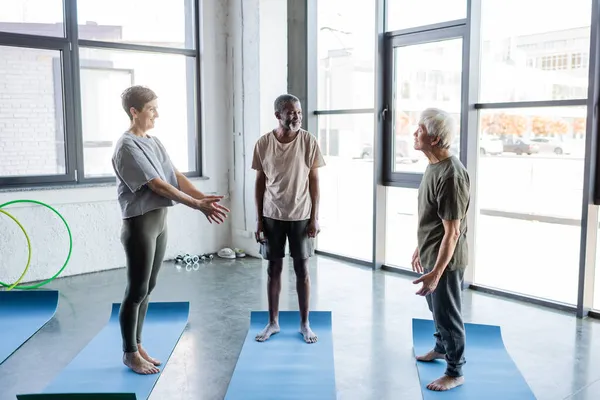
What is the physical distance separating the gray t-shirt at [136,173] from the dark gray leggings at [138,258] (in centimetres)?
6

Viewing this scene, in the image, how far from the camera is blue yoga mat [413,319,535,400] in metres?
3.01

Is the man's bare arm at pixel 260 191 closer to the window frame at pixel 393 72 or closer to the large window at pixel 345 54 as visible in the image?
the window frame at pixel 393 72

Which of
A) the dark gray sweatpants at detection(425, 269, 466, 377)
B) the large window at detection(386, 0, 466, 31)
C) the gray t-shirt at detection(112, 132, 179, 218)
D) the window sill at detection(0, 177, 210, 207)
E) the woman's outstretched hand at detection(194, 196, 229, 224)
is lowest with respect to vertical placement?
the dark gray sweatpants at detection(425, 269, 466, 377)

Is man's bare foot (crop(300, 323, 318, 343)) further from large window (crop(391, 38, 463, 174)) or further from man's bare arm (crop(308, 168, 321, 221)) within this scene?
large window (crop(391, 38, 463, 174))

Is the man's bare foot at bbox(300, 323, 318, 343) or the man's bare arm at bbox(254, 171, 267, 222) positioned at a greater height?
the man's bare arm at bbox(254, 171, 267, 222)

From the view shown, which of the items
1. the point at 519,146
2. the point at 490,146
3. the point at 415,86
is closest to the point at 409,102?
the point at 415,86

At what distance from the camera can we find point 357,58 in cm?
584

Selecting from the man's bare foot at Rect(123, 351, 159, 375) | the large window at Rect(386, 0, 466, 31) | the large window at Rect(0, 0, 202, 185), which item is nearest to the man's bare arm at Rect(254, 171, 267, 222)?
the man's bare foot at Rect(123, 351, 159, 375)

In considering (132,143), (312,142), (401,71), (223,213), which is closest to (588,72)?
(401,71)

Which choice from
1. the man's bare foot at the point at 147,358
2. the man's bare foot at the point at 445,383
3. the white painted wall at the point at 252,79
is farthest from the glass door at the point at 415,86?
the man's bare foot at the point at 147,358

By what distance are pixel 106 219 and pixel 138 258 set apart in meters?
2.76

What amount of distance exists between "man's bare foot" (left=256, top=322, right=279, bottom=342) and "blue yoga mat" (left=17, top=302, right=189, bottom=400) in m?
0.54

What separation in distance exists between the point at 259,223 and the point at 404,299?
1592 mm

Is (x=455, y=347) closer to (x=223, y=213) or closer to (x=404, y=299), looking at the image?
(x=223, y=213)
